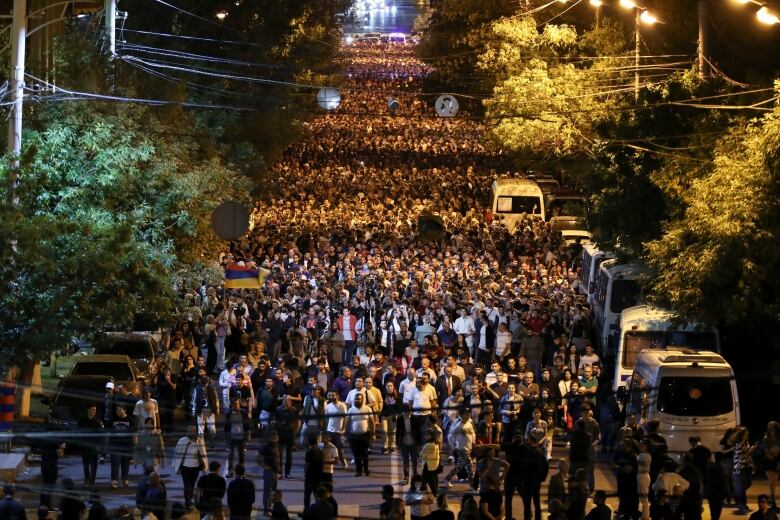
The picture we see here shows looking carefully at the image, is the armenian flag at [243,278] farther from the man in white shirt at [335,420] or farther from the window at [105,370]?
the man in white shirt at [335,420]

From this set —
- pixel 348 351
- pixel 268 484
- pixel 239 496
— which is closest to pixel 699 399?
pixel 268 484

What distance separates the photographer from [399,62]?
12244 centimetres

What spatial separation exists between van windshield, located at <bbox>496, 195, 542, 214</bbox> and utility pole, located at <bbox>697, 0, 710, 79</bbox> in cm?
1881

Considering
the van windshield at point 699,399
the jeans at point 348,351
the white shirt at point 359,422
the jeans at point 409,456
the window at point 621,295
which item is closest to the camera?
the jeans at point 409,456

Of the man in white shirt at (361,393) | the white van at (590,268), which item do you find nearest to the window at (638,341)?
the man in white shirt at (361,393)

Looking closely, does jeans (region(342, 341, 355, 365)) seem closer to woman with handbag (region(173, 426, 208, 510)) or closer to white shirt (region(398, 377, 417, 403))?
white shirt (region(398, 377, 417, 403))

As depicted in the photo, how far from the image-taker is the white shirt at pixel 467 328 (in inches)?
1086

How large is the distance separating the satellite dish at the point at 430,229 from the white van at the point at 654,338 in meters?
16.7

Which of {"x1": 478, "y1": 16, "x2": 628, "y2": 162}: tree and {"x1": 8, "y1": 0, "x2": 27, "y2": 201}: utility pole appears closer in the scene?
{"x1": 8, "y1": 0, "x2": 27, "y2": 201}: utility pole

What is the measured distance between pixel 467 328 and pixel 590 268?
7044mm

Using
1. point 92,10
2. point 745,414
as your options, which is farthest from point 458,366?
point 92,10

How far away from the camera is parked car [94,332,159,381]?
81.9ft

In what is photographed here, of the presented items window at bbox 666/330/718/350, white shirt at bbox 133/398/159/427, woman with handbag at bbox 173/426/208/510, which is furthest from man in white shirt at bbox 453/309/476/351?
woman with handbag at bbox 173/426/208/510

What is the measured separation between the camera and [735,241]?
22516 millimetres
